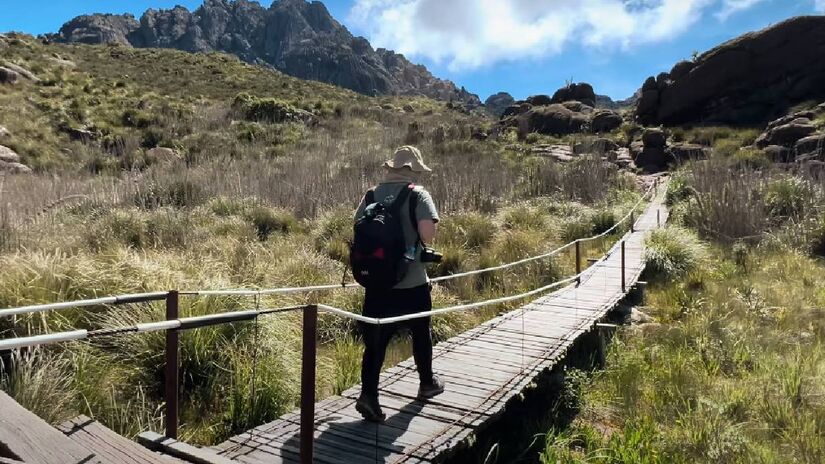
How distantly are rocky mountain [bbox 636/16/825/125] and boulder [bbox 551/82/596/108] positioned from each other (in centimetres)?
707

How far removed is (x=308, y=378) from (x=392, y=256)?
43.9 inches

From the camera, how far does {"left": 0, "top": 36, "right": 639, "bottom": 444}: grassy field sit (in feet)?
16.3

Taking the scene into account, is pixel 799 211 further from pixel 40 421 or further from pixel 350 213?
pixel 40 421

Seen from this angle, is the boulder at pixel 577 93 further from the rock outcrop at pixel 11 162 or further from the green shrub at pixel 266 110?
the rock outcrop at pixel 11 162

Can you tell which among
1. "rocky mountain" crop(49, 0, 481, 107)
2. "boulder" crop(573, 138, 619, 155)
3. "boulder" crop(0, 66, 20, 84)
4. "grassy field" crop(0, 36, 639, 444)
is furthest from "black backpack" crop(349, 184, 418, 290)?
"rocky mountain" crop(49, 0, 481, 107)

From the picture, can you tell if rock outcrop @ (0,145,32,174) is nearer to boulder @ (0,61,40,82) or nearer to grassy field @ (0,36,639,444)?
grassy field @ (0,36,639,444)

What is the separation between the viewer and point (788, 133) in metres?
24.7

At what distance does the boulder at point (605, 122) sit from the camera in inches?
1362

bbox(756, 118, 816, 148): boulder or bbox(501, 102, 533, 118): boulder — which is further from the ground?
bbox(501, 102, 533, 118): boulder

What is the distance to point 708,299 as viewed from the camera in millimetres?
9195

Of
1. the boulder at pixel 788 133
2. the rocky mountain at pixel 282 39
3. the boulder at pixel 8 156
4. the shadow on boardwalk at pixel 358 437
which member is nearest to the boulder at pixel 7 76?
the boulder at pixel 8 156

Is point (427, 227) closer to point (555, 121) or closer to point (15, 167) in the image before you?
point (15, 167)

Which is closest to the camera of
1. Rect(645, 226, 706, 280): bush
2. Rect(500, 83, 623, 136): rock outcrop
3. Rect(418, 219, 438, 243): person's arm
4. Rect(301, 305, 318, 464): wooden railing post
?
Rect(301, 305, 318, 464): wooden railing post

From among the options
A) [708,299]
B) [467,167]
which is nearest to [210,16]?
[467,167]
